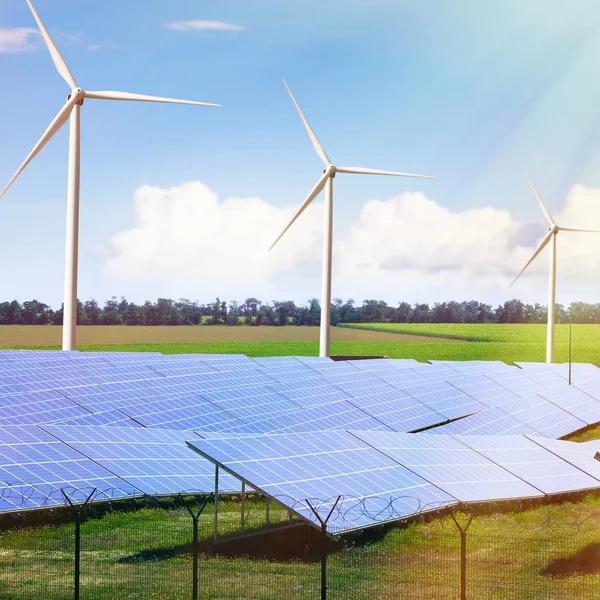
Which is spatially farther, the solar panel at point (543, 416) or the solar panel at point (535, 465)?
the solar panel at point (543, 416)

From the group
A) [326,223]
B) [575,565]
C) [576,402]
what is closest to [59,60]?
[326,223]

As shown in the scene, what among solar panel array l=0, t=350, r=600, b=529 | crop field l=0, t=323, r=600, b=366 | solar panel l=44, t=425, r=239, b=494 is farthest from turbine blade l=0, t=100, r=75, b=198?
crop field l=0, t=323, r=600, b=366

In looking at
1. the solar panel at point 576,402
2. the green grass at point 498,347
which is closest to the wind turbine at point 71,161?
the solar panel at point 576,402

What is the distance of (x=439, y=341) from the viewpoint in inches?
7372

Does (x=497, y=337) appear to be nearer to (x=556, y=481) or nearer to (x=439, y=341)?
Answer: (x=439, y=341)

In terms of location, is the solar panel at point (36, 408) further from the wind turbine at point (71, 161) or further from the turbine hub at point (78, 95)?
the turbine hub at point (78, 95)

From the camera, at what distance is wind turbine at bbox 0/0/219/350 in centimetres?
6438

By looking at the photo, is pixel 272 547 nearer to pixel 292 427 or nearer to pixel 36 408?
pixel 36 408

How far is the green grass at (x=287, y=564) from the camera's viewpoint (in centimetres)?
2439

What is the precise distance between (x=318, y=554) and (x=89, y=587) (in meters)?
7.15

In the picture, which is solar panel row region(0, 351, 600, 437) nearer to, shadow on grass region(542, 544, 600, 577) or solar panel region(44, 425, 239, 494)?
solar panel region(44, 425, 239, 494)

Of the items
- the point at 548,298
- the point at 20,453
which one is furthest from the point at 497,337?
the point at 20,453

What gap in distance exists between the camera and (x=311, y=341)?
17900 centimetres

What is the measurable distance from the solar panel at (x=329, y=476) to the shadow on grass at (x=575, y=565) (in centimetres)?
499
